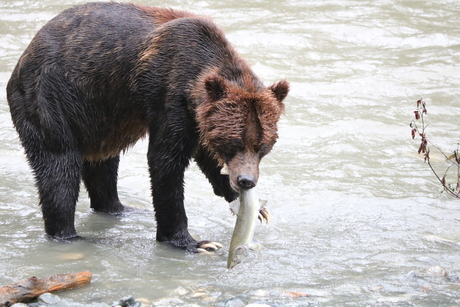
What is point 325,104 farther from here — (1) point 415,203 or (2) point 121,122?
(2) point 121,122

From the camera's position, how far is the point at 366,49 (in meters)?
13.6

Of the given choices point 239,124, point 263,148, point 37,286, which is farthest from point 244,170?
point 37,286

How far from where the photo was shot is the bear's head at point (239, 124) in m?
5.77

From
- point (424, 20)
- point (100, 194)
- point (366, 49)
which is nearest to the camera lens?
point (100, 194)

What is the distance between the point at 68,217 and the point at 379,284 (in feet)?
9.73

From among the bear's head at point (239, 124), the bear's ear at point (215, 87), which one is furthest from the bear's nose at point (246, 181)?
the bear's ear at point (215, 87)

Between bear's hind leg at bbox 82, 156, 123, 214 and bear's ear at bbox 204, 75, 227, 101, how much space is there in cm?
216

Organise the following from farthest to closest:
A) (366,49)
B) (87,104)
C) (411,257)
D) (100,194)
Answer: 1. (366,49)
2. (100,194)
3. (87,104)
4. (411,257)

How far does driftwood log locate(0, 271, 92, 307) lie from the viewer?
16.4 feet

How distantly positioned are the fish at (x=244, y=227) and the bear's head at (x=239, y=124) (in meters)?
0.11

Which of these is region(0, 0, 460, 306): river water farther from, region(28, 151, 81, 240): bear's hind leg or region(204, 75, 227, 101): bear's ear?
region(204, 75, 227, 101): bear's ear

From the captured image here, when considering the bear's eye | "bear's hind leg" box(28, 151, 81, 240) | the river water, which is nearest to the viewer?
the river water

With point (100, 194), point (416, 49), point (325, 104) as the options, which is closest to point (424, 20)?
point (416, 49)

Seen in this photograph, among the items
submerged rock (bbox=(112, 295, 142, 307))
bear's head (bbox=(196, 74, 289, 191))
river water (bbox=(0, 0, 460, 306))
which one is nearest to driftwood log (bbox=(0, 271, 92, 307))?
river water (bbox=(0, 0, 460, 306))
